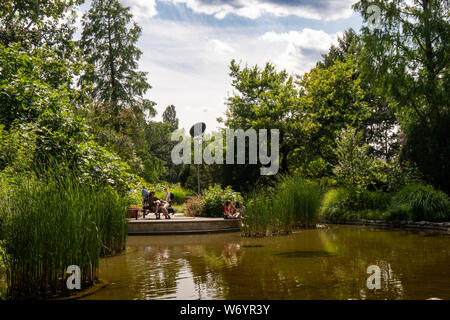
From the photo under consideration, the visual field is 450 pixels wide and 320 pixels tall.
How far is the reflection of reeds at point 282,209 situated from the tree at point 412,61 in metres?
7.31

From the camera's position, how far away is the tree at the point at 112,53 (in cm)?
3012

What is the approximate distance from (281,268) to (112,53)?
89.0 ft

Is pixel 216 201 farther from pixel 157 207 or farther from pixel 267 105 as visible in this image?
pixel 267 105

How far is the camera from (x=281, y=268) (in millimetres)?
6879

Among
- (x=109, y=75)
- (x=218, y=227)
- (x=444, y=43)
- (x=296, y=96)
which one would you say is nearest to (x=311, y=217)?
(x=218, y=227)

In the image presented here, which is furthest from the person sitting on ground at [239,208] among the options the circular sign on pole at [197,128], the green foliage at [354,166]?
the circular sign on pole at [197,128]

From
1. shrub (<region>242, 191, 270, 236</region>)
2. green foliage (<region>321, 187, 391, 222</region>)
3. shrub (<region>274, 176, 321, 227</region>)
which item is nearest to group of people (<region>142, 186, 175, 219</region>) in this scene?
shrub (<region>242, 191, 270, 236</region>)

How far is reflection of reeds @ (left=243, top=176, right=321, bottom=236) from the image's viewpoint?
12195 millimetres

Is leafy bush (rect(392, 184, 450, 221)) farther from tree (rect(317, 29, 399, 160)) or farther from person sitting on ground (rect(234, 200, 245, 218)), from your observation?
tree (rect(317, 29, 399, 160))

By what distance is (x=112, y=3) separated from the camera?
30422 millimetres

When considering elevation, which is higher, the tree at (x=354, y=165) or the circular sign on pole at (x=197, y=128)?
the circular sign on pole at (x=197, y=128)

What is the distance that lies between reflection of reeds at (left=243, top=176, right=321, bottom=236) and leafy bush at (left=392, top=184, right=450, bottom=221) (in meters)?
3.77

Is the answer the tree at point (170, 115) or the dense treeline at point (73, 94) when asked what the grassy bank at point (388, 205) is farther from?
the tree at point (170, 115)

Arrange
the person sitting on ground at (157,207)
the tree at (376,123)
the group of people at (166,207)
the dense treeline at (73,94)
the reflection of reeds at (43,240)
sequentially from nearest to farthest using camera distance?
1. the reflection of reeds at (43,240)
2. the dense treeline at (73,94)
3. the group of people at (166,207)
4. the person sitting on ground at (157,207)
5. the tree at (376,123)
